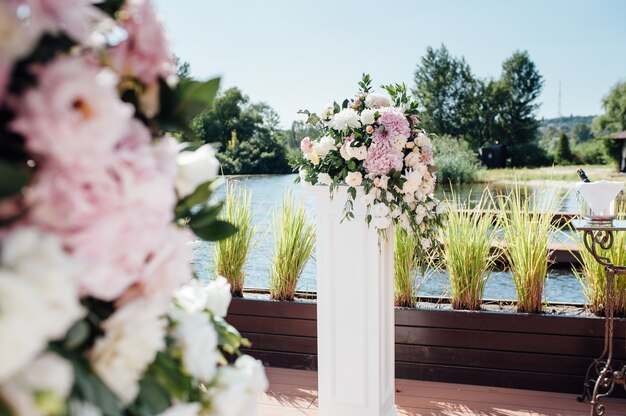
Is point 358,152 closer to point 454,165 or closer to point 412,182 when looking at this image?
point 412,182

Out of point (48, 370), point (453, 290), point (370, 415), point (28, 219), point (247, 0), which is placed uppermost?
point (247, 0)

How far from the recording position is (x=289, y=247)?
3.28m

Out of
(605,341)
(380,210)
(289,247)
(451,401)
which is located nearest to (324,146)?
(380,210)

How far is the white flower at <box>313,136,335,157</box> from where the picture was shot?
7.70ft

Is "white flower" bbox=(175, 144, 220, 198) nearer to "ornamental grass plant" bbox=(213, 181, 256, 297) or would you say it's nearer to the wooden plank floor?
the wooden plank floor

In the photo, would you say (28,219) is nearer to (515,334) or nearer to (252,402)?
(252,402)

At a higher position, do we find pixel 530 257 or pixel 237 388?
pixel 237 388

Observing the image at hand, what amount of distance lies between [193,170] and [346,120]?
1.74m

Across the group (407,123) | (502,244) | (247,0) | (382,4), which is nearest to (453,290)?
(502,244)

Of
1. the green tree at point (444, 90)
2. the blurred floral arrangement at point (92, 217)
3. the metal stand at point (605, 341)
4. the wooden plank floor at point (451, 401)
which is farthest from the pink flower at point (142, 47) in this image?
the green tree at point (444, 90)

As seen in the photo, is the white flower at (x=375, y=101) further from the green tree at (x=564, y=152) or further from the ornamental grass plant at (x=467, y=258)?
the green tree at (x=564, y=152)

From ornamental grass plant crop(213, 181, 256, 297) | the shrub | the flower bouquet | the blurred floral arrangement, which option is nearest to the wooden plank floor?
ornamental grass plant crop(213, 181, 256, 297)

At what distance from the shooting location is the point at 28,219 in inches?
17.6

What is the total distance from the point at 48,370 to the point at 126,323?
9 centimetres
